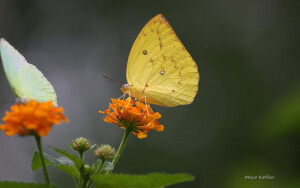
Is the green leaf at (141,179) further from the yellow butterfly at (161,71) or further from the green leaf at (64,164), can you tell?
the yellow butterfly at (161,71)

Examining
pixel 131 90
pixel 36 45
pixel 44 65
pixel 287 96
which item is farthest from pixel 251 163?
pixel 36 45

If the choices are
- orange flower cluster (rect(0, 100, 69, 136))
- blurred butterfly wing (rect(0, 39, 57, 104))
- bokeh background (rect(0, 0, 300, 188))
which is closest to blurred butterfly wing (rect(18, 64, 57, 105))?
blurred butterfly wing (rect(0, 39, 57, 104))

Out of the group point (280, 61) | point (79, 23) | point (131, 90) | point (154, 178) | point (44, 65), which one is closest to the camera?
point (154, 178)

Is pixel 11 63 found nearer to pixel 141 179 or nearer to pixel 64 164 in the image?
pixel 64 164

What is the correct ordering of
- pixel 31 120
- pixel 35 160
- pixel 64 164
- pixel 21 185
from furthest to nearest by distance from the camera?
pixel 35 160 → pixel 64 164 → pixel 31 120 → pixel 21 185

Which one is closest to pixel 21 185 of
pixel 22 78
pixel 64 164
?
pixel 64 164

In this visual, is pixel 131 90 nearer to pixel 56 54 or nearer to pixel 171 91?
pixel 171 91
